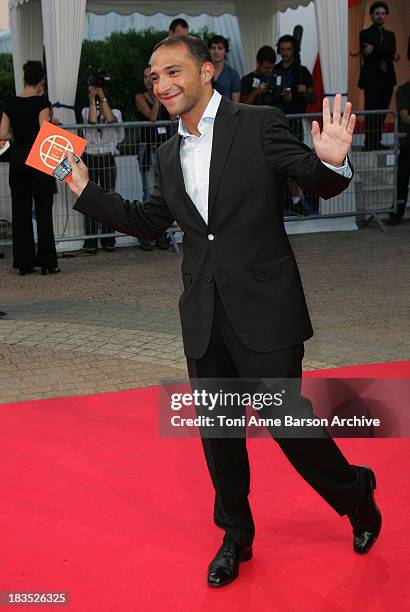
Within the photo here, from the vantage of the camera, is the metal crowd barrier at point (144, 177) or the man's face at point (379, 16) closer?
the metal crowd barrier at point (144, 177)

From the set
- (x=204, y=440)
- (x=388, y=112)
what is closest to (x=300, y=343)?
(x=204, y=440)

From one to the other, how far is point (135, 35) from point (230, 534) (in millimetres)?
15494

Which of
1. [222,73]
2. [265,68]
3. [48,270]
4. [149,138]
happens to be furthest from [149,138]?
[48,270]

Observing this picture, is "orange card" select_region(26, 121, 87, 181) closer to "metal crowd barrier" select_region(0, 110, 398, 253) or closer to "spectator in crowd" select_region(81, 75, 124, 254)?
"metal crowd barrier" select_region(0, 110, 398, 253)

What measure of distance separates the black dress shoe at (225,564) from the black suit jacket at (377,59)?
1117cm

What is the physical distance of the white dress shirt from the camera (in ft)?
12.0

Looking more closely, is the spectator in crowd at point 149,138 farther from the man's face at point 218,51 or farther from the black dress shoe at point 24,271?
the black dress shoe at point 24,271

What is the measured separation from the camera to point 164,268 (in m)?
10.6

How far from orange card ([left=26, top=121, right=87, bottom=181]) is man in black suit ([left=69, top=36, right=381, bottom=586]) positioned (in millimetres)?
93

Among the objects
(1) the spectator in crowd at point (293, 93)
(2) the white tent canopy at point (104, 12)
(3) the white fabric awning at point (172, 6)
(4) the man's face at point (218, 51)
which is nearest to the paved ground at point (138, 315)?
(1) the spectator in crowd at point (293, 93)

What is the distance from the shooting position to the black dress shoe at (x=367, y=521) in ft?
12.9

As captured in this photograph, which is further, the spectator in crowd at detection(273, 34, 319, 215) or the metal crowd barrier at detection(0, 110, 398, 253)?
the spectator in crowd at detection(273, 34, 319, 215)

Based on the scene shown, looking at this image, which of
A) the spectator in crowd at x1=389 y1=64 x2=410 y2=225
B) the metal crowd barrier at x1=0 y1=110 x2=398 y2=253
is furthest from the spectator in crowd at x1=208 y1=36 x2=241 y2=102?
the spectator in crowd at x1=389 y1=64 x2=410 y2=225

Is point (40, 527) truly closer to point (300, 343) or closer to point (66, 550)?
point (66, 550)
